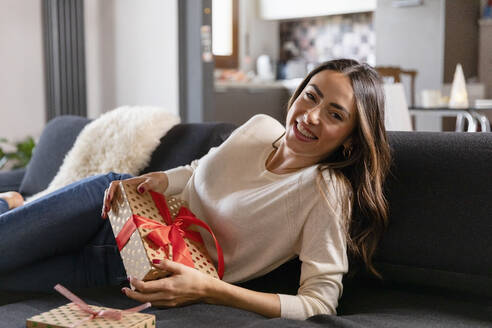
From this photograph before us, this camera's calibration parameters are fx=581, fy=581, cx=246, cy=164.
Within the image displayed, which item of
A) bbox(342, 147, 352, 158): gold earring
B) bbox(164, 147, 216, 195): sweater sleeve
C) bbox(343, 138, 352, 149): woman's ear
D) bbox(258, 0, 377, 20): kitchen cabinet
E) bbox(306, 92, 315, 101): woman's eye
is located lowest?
bbox(164, 147, 216, 195): sweater sleeve

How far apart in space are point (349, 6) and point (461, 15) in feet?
4.47

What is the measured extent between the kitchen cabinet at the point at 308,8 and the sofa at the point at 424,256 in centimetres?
548

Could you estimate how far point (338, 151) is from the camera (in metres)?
1.55

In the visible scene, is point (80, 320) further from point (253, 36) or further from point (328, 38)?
point (253, 36)

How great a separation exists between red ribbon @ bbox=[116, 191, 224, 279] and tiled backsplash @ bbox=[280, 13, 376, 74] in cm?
583

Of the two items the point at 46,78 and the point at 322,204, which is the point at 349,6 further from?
the point at 322,204

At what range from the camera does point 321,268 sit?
4.25 feet

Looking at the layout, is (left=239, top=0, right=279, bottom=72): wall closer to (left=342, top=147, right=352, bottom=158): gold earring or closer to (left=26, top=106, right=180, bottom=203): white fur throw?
(left=26, top=106, right=180, bottom=203): white fur throw

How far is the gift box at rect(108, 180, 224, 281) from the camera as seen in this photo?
4.29 feet

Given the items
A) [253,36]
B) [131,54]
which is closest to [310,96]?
[131,54]

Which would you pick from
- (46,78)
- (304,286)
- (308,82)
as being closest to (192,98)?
(46,78)

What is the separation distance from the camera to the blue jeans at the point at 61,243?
152 centimetres

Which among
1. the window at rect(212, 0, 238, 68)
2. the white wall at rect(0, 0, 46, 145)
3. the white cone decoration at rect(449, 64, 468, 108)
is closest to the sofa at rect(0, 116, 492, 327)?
the white cone decoration at rect(449, 64, 468, 108)

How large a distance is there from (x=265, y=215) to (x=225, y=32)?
6345mm
